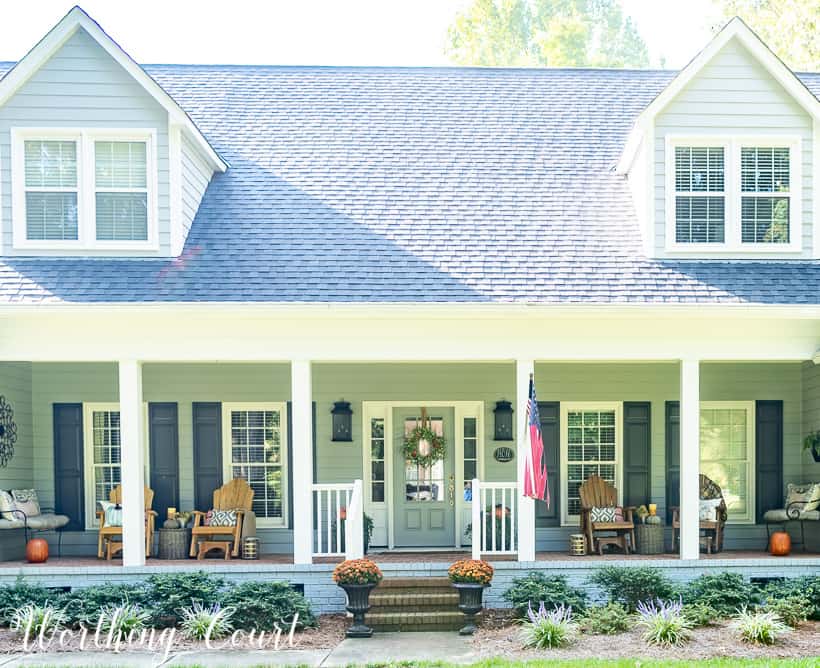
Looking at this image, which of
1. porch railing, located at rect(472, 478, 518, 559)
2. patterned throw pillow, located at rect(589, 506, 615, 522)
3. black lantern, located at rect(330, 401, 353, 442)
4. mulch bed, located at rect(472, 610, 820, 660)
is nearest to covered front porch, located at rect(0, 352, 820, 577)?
black lantern, located at rect(330, 401, 353, 442)

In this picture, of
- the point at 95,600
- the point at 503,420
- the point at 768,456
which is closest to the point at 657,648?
the point at 503,420

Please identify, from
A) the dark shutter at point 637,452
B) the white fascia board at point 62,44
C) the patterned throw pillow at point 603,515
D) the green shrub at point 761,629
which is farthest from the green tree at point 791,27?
the green shrub at point 761,629

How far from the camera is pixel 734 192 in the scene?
13648 mm

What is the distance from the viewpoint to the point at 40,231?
13.3 m

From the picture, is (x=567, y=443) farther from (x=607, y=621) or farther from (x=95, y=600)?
(x=95, y=600)

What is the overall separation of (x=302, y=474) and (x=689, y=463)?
4.52 metres

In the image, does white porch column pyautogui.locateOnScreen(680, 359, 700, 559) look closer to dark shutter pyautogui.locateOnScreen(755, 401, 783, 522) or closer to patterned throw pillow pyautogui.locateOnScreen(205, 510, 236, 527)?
dark shutter pyautogui.locateOnScreen(755, 401, 783, 522)

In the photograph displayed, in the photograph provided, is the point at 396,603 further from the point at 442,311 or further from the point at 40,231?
the point at 40,231

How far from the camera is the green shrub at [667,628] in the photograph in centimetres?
1043

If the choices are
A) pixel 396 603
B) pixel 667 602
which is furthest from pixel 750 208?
pixel 396 603

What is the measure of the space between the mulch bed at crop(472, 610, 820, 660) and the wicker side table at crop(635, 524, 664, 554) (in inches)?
106

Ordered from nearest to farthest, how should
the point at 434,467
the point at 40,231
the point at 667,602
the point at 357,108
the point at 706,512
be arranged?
1. the point at 667,602
2. the point at 40,231
3. the point at 706,512
4. the point at 434,467
5. the point at 357,108

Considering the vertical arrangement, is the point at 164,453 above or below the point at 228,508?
above

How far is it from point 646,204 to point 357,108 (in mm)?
4979
